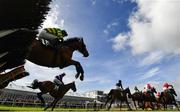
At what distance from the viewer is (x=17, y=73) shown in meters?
5.14

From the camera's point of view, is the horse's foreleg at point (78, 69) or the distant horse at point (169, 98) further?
the distant horse at point (169, 98)

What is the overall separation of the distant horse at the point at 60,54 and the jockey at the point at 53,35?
9.8 inches

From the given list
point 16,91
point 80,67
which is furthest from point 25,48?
point 16,91

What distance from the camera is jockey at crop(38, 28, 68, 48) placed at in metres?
9.83

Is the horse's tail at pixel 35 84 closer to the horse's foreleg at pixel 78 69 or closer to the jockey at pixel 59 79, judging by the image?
the jockey at pixel 59 79

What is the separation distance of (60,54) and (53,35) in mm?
785

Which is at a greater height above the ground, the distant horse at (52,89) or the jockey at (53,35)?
the distant horse at (52,89)

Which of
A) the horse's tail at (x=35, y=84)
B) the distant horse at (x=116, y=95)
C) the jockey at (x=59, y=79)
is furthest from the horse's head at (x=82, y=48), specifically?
the distant horse at (x=116, y=95)

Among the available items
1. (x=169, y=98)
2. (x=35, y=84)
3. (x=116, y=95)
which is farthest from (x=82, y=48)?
(x=169, y=98)

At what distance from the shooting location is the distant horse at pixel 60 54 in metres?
9.20

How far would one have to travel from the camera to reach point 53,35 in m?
10.1

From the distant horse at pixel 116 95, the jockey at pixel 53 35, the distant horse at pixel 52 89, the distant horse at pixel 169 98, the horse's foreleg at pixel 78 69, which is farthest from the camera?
the distant horse at pixel 169 98

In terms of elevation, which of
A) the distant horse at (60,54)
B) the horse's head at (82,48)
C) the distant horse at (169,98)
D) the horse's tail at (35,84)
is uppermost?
the distant horse at (169,98)

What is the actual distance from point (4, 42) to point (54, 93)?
19.1 meters
